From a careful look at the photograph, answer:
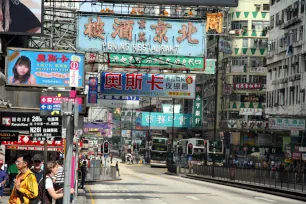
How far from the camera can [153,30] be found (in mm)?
30984

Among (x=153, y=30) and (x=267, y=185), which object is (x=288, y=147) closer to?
(x=267, y=185)

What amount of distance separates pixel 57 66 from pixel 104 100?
5.66 meters

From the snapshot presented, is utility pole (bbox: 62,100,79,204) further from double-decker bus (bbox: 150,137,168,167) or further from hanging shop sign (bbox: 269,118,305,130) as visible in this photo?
double-decker bus (bbox: 150,137,168,167)

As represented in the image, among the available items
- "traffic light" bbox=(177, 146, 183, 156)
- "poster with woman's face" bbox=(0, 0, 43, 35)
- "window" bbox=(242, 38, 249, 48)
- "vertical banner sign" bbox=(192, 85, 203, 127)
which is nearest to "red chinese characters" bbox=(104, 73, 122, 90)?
"poster with woman's face" bbox=(0, 0, 43, 35)

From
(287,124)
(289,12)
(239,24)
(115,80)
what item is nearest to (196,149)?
(289,12)

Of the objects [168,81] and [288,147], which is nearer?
[168,81]

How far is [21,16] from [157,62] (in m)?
6.64

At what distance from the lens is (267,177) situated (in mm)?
46312

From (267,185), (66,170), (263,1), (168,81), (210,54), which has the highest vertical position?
(263,1)

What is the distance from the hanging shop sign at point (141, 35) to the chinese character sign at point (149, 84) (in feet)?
10.1

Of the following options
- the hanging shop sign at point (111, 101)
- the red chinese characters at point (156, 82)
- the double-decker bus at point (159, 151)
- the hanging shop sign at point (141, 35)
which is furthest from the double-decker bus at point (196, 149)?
the hanging shop sign at point (141, 35)

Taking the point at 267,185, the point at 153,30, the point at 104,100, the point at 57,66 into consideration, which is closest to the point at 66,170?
the point at 153,30

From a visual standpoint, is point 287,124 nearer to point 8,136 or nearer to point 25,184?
point 8,136

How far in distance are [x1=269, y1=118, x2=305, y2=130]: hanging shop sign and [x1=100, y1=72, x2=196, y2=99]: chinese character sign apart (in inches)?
963
